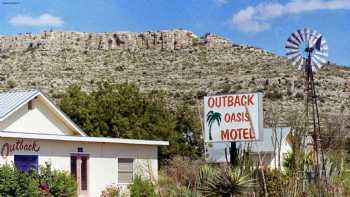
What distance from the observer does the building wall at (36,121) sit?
93.0 feet

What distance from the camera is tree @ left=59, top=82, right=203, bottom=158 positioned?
43.5 metres

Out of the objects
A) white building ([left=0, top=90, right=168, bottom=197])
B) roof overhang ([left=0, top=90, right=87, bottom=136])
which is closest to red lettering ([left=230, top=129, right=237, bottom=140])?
white building ([left=0, top=90, right=168, bottom=197])

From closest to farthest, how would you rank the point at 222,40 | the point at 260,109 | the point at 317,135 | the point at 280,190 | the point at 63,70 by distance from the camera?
the point at 280,190 < the point at 317,135 < the point at 260,109 < the point at 63,70 < the point at 222,40

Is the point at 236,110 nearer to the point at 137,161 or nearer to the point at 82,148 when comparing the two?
the point at 82,148

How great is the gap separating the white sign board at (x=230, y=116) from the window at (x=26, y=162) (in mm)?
8272

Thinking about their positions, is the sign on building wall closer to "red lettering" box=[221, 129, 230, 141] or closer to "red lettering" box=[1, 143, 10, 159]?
"red lettering" box=[1, 143, 10, 159]

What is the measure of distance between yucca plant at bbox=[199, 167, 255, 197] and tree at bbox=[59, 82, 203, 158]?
94.7 feet

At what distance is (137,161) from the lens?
107 feet

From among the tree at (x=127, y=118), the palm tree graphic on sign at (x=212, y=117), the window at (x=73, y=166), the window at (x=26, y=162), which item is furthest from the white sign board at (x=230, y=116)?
the tree at (x=127, y=118)

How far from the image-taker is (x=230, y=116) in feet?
68.2

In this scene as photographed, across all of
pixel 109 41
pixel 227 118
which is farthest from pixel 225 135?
pixel 109 41

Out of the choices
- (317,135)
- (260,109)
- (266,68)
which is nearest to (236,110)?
(260,109)

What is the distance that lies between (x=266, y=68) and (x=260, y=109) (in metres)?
46.7

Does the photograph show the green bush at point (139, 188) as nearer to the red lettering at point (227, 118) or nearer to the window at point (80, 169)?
the window at point (80, 169)
